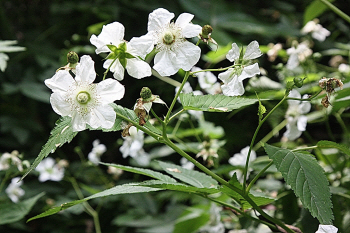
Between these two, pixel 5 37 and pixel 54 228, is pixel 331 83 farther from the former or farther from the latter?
pixel 5 37

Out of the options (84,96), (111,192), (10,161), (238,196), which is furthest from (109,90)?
(10,161)

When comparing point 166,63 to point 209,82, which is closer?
point 166,63

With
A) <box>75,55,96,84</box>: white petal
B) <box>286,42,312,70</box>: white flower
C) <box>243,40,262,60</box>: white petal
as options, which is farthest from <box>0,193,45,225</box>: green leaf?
<box>286,42,312,70</box>: white flower

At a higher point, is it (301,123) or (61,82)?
(61,82)

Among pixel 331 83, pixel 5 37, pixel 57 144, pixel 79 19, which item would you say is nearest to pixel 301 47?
pixel 331 83

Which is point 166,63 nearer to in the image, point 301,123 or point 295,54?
point 301,123

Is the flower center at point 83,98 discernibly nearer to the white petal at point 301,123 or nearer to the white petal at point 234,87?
the white petal at point 234,87

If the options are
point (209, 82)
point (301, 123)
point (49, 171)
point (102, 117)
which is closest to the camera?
point (102, 117)
